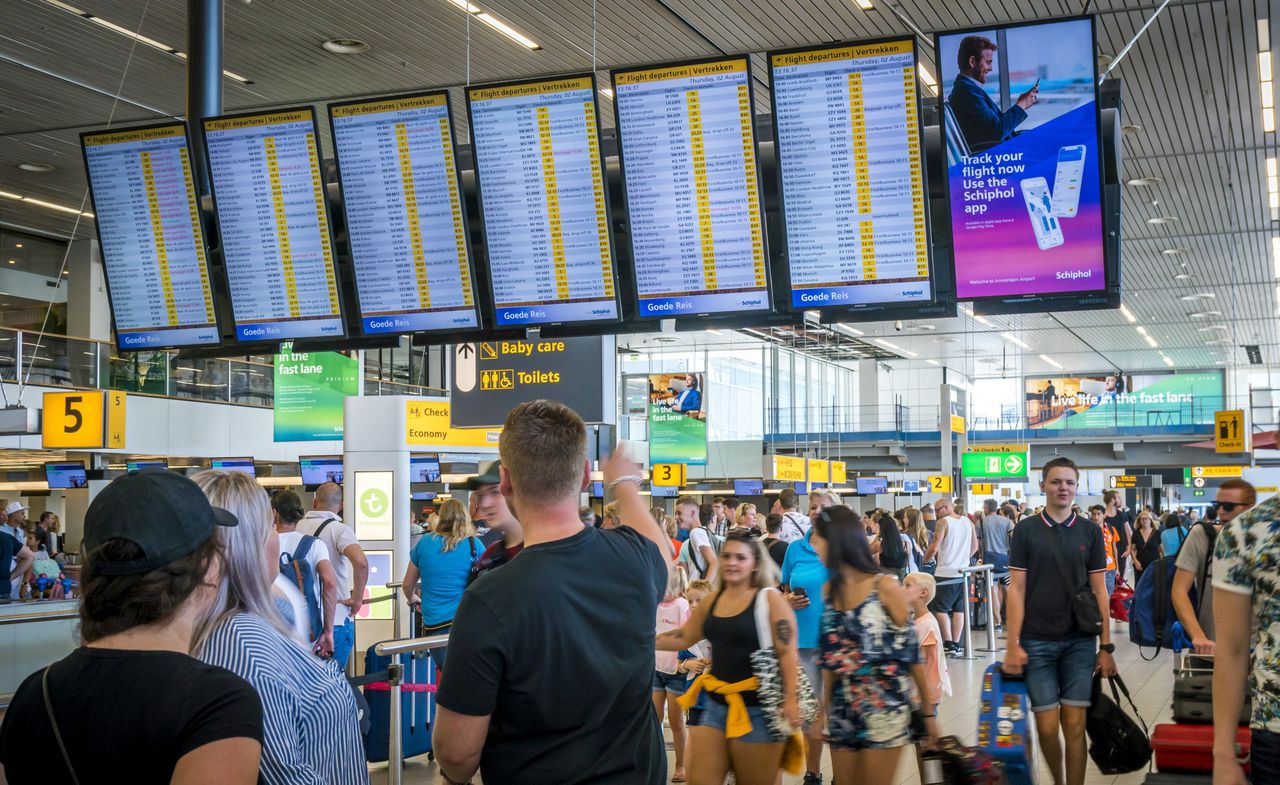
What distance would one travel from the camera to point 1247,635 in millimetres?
2793

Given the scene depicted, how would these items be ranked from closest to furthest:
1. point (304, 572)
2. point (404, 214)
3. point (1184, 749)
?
point (1184, 749), point (404, 214), point (304, 572)

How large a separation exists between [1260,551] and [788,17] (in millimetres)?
9571

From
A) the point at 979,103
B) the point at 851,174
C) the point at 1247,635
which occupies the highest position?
the point at 979,103

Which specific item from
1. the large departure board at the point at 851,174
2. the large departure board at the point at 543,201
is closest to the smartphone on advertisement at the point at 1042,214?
the large departure board at the point at 851,174

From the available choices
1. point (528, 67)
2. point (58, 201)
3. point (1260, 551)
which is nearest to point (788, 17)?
point (528, 67)

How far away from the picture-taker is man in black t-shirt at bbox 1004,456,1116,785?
5887 millimetres

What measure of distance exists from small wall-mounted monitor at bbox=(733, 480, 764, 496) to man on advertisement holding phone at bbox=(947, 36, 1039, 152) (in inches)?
1035

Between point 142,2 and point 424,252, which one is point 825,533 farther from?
point 142,2

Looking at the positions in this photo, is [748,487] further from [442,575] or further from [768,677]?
[768,677]

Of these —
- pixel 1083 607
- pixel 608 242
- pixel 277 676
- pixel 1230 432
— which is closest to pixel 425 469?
pixel 608 242

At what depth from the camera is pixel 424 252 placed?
6555mm

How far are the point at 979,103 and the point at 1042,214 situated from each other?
615 millimetres

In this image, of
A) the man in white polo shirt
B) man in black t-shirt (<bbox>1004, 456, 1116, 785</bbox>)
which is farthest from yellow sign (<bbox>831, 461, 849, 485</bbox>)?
man in black t-shirt (<bbox>1004, 456, 1116, 785</bbox>)

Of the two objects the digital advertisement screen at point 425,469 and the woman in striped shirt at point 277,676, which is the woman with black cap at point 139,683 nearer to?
the woman in striped shirt at point 277,676
